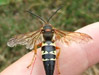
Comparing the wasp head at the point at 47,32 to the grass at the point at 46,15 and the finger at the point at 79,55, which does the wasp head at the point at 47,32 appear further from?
the grass at the point at 46,15

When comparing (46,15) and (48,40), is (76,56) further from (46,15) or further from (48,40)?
(46,15)

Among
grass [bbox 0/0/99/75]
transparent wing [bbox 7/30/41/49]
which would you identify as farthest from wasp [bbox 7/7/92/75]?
grass [bbox 0/0/99/75]

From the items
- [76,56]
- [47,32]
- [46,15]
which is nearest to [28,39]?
[47,32]

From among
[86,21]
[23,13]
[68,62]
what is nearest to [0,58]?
[23,13]

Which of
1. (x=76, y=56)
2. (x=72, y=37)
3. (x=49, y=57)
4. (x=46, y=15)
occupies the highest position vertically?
(x=46, y=15)

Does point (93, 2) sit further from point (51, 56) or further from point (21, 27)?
point (51, 56)

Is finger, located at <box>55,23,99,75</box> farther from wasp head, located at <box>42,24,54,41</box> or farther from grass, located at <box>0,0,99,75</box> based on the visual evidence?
grass, located at <box>0,0,99,75</box>
